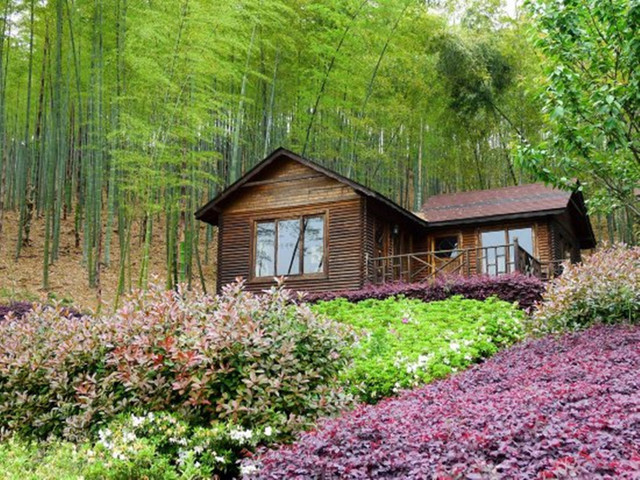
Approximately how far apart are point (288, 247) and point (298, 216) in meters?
0.69

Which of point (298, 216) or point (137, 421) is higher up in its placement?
point (298, 216)

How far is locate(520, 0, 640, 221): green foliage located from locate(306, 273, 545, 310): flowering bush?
362 cm

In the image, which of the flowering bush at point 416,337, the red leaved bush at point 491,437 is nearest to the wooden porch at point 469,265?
the flowering bush at point 416,337

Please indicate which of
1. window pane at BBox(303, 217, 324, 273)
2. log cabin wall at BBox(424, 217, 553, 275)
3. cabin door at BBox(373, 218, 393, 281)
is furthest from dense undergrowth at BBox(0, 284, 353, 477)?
log cabin wall at BBox(424, 217, 553, 275)

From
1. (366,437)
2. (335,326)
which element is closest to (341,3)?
(335,326)

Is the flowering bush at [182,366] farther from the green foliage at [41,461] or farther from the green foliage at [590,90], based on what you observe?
the green foliage at [590,90]

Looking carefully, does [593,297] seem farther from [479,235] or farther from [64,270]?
[64,270]

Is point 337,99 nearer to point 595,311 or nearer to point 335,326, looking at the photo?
point 595,311

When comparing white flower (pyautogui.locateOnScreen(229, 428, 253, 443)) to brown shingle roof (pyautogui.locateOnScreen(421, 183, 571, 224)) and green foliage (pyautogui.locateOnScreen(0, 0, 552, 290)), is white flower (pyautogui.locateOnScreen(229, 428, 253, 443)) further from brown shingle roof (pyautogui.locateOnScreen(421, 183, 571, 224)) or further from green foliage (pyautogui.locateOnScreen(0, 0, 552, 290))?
brown shingle roof (pyautogui.locateOnScreen(421, 183, 571, 224))

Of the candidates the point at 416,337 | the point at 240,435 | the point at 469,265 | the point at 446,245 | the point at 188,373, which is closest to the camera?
the point at 240,435

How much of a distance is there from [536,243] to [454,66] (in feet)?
22.0

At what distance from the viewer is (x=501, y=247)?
13.9 meters

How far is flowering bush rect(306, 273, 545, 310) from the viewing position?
1040 cm

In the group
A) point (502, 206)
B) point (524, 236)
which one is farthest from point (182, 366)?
point (502, 206)
